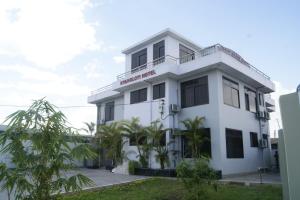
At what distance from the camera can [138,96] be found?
18109 mm

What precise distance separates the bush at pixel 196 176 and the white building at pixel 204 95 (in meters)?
6.63

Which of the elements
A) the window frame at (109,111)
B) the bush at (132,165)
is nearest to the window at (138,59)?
the window frame at (109,111)

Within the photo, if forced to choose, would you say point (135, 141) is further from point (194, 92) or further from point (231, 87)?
point (231, 87)

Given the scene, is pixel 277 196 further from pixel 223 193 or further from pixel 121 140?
pixel 121 140

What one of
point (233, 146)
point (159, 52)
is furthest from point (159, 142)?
point (159, 52)

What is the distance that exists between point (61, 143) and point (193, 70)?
37.7 feet

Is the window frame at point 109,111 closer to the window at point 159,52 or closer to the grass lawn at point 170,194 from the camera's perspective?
the window at point 159,52

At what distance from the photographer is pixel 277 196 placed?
8.03 metres

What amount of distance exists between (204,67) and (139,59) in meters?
6.03

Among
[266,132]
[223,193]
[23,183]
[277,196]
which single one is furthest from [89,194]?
[266,132]

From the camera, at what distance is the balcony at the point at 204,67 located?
14367 millimetres

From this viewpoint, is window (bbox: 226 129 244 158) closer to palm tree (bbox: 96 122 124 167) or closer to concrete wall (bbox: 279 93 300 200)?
palm tree (bbox: 96 122 124 167)

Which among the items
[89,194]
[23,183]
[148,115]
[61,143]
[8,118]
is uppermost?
[148,115]

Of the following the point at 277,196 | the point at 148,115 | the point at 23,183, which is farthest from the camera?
the point at 148,115
